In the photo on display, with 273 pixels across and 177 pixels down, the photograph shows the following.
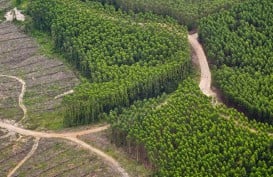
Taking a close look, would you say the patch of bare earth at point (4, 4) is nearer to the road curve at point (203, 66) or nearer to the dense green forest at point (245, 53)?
the road curve at point (203, 66)

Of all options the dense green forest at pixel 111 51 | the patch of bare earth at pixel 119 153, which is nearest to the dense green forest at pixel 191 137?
the patch of bare earth at pixel 119 153

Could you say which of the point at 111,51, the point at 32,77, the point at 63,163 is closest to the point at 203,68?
the point at 111,51

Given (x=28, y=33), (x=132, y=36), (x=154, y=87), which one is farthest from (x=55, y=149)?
(x=28, y=33)

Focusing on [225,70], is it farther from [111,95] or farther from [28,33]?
[28,33]

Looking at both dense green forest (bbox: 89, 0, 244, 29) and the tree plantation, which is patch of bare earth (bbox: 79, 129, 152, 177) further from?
dense green forest (bbox: 89, 0, 244, 29)

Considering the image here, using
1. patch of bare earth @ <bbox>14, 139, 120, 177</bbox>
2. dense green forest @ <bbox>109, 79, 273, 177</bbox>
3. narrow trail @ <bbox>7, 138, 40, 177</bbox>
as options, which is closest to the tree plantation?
dense green forest @ <bbox>109, 79, 273, 177</bbox>

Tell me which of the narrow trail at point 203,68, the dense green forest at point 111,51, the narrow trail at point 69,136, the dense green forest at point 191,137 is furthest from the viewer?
the narrow trail at point 203,68
